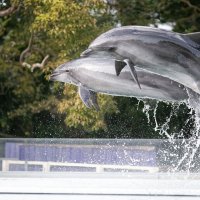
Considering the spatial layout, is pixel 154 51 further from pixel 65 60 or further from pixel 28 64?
pixel 28 64

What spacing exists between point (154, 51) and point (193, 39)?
0.56 m

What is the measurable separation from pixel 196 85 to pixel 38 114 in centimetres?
1587

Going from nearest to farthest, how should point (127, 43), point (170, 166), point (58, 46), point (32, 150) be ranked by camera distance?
point (127, 43)
point (170, 166)
point (32, 150)
point (58, 46)

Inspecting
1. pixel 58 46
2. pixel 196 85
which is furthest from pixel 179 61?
pixel 58 46

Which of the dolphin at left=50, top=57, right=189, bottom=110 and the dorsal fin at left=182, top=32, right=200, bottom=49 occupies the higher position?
the dorsal fin at left=182, top=32, right=200, bottom=49

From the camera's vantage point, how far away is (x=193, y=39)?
8.84 meters

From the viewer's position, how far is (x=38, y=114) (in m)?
24.4

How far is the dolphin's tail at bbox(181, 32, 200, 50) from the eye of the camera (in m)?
8.79

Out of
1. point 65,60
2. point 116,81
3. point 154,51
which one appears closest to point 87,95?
point 116,81

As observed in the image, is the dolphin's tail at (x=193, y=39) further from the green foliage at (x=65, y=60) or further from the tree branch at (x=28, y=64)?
the tree branch at (x=28, y=64)

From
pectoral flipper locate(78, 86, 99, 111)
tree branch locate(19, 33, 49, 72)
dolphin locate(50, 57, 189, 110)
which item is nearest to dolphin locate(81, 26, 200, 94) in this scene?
dolphin locate(50, 57, 189, 110)

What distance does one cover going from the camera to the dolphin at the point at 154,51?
8.58 meters

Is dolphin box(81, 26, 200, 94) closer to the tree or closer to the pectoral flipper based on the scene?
the pectoral flipper

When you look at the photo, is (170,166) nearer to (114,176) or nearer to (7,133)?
(114,176)
